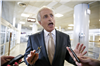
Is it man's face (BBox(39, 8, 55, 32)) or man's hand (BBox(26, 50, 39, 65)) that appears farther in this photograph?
man's face (BBox(39, 8, 55, 32))

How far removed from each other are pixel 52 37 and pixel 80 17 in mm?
3326

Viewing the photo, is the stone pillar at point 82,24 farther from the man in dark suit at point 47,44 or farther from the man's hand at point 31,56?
the man's hand at point 31,56

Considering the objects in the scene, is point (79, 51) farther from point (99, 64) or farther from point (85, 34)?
point (85, 34)

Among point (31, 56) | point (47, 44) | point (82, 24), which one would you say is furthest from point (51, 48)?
point (82, 24)

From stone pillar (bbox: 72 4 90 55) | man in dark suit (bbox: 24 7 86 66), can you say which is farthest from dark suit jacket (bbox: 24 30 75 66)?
stone pillar (bbox: 72 4 90 55)

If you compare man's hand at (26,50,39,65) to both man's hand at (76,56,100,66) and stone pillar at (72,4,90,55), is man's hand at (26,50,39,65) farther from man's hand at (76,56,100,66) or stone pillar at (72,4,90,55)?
stone pillar at (72,4,90,55)

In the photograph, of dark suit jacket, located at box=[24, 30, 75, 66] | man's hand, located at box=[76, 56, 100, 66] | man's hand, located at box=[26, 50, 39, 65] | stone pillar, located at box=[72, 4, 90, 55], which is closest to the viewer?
man's hand, located at box=[76, 56, 100, 66]

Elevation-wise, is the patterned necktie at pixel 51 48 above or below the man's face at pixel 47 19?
below

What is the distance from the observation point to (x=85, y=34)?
381cm

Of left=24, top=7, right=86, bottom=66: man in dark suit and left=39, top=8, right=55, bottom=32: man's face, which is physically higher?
left=39, top=8, right=55, bottom=32: man's face

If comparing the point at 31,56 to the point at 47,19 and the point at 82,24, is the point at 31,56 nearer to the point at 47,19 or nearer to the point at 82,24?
the point at 47,19

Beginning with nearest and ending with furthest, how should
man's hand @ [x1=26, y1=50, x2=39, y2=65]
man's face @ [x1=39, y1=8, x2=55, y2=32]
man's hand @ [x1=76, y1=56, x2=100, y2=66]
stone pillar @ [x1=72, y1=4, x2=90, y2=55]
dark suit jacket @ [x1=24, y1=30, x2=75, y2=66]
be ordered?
man's hand @ [x1=76, y1=56, x2=100, y2=66]
man's hand @ [x1=26, y1=50, x2=39, y2=65]
dark suit jacket @ [x1=24, y1=30, x2=75, y2=66]
man's face @ [x1=39, y1=8, x2=55, y2=32]
stone pillar @ [x1=72, y1=4, x2=90, y2=55]

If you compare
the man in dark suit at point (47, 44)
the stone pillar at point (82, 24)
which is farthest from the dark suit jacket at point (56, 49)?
the stone pillar at point (82, 24)

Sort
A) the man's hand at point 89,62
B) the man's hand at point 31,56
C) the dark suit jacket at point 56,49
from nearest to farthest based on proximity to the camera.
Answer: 1. the man's hand at point 89,62
2. the man's hand at point 31,56
3. the dark suit jacket at point 56,49
